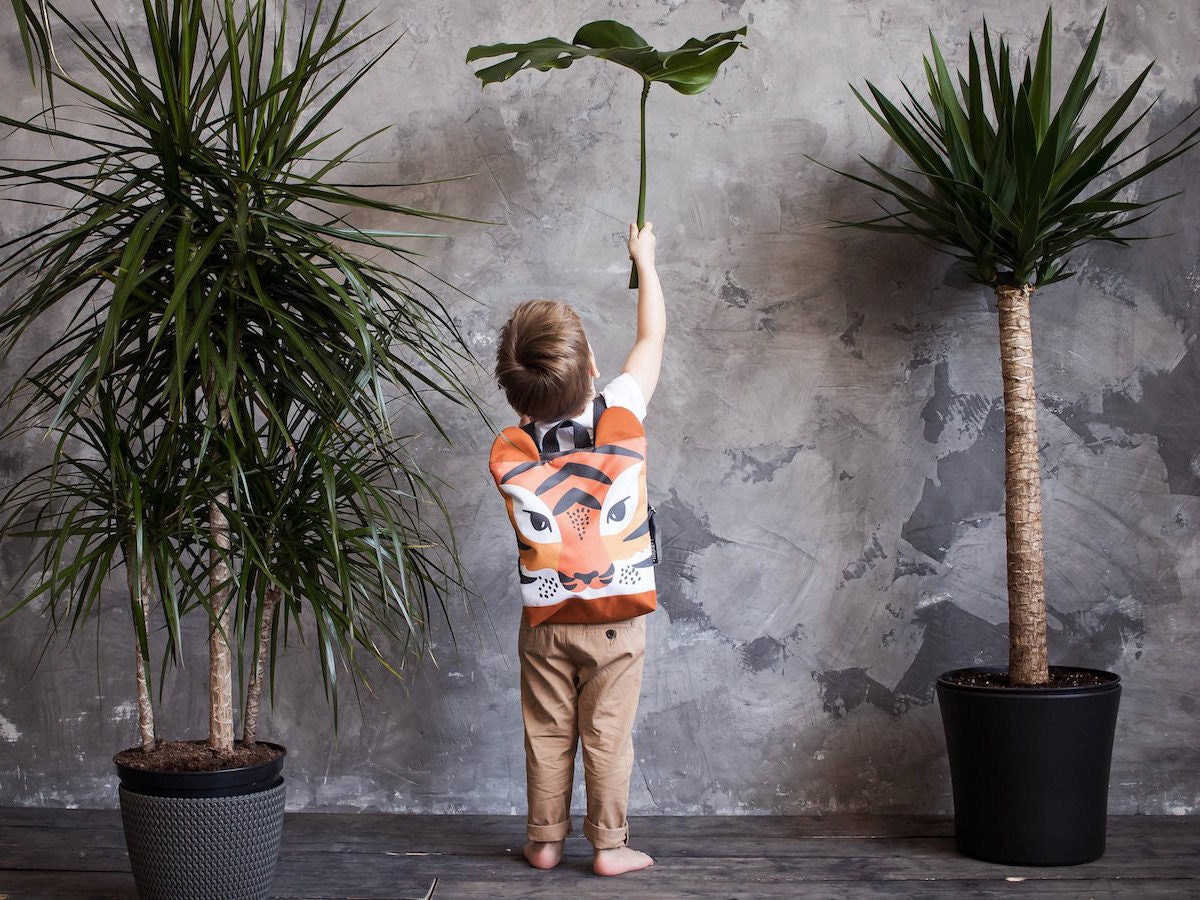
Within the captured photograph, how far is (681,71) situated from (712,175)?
0.38 metres

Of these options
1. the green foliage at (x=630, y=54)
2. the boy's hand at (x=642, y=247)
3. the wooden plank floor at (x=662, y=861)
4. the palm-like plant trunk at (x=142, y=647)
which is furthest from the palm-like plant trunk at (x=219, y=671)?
the green foliage at (x=630, y=54)

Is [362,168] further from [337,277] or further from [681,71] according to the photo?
[681,71]

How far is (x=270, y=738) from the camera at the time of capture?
98.0 inches

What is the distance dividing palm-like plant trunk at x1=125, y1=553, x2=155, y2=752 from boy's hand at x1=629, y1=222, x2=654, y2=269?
115cm

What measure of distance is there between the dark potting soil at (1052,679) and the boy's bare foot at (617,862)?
0.77 metres

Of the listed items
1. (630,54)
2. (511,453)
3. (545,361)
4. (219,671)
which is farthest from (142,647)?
(630,54)

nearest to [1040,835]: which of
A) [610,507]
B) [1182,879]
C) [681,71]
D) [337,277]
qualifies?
[1182,879]

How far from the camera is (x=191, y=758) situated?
183cm

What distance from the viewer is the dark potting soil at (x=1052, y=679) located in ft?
6.79

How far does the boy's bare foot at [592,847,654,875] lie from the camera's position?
2.04m

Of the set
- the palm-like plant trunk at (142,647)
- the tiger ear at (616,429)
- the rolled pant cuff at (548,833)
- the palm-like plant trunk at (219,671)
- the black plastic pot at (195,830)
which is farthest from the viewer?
the rolled pant cuff at (548,833)

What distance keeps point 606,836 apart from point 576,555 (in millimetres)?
605

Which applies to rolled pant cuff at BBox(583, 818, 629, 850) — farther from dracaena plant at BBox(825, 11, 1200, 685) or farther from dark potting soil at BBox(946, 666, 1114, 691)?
dracaena plant at BBox(825, 11, 1200, 685)

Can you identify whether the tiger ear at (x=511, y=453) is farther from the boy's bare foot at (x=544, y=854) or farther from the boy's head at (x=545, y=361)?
the boy's bare foot at (x=544, y=854)
